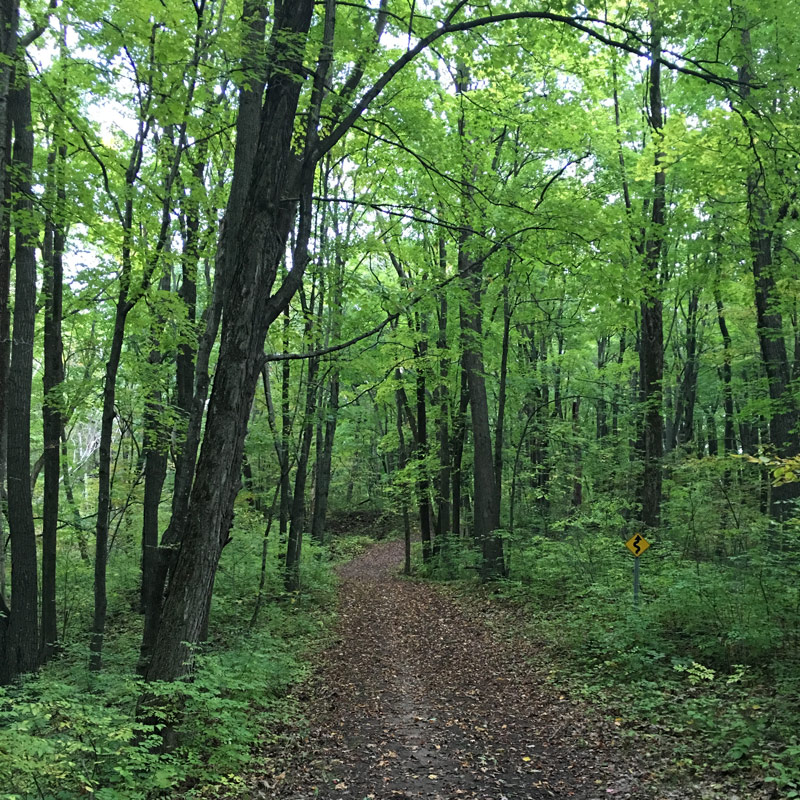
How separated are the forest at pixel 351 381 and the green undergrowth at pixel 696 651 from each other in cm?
5

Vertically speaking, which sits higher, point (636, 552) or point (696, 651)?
point (636, 552)

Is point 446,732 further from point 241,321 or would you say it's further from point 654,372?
point 654,372

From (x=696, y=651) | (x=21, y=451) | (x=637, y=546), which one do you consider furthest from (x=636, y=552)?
(x=21, y=451)

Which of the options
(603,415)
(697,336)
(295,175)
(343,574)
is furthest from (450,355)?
(603,415)

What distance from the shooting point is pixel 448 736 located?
5.62 m

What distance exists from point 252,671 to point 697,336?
65.7ft

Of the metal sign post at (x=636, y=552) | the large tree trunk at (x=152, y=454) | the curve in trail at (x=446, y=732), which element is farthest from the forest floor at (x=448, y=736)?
the large tree trunk at (x=152, y=454)

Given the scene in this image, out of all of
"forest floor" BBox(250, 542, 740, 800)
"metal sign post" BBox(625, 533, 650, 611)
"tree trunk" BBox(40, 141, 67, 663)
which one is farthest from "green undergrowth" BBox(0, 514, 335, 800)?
"metal sign post" BBox(625, 533, 650, 611)

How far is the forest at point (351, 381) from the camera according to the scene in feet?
16.1

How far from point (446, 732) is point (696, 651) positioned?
3216 mm

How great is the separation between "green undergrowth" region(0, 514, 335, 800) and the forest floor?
1.25 ft

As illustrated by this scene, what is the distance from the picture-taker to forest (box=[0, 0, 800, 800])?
4922 mm

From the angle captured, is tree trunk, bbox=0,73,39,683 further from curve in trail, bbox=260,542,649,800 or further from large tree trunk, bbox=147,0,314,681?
curve in trail, bbox=260,542,649,800

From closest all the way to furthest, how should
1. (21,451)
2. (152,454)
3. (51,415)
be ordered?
(21,451) → (51,415) → (152,454)
